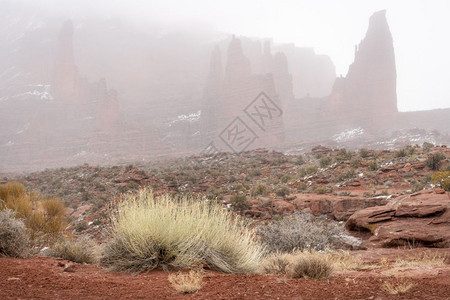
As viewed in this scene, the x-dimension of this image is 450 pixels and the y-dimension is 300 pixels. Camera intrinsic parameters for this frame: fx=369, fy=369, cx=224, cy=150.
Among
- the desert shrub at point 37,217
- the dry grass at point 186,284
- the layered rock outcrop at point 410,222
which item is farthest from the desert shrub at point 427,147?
the dry grass at point 186,284

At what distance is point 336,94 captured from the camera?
12506cm

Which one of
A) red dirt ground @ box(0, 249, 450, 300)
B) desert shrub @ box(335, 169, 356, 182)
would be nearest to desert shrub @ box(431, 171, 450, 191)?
desert shrub @ box(335, 169, 356, 182)

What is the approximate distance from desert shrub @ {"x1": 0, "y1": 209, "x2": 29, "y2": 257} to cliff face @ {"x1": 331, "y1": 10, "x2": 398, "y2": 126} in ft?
386

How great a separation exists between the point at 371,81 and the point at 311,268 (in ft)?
426

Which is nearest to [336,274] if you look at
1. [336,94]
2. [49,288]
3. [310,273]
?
[310,273]

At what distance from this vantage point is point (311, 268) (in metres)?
5.44

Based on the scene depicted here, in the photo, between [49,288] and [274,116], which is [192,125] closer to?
[274,116]

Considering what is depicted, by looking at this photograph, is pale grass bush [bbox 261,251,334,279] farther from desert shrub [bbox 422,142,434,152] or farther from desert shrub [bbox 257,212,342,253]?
desert shrub [bbox 422,142,434,152]

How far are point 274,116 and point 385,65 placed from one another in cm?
4669

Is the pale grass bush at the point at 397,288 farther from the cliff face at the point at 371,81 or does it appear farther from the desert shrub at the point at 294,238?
the cliff face at the point at 371,81

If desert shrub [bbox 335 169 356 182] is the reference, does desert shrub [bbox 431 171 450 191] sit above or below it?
above

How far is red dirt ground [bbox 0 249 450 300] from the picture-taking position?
13.9 feet

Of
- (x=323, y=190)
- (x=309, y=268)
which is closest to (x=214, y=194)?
(x=323, y=190)

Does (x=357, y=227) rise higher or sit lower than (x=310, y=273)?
lower
